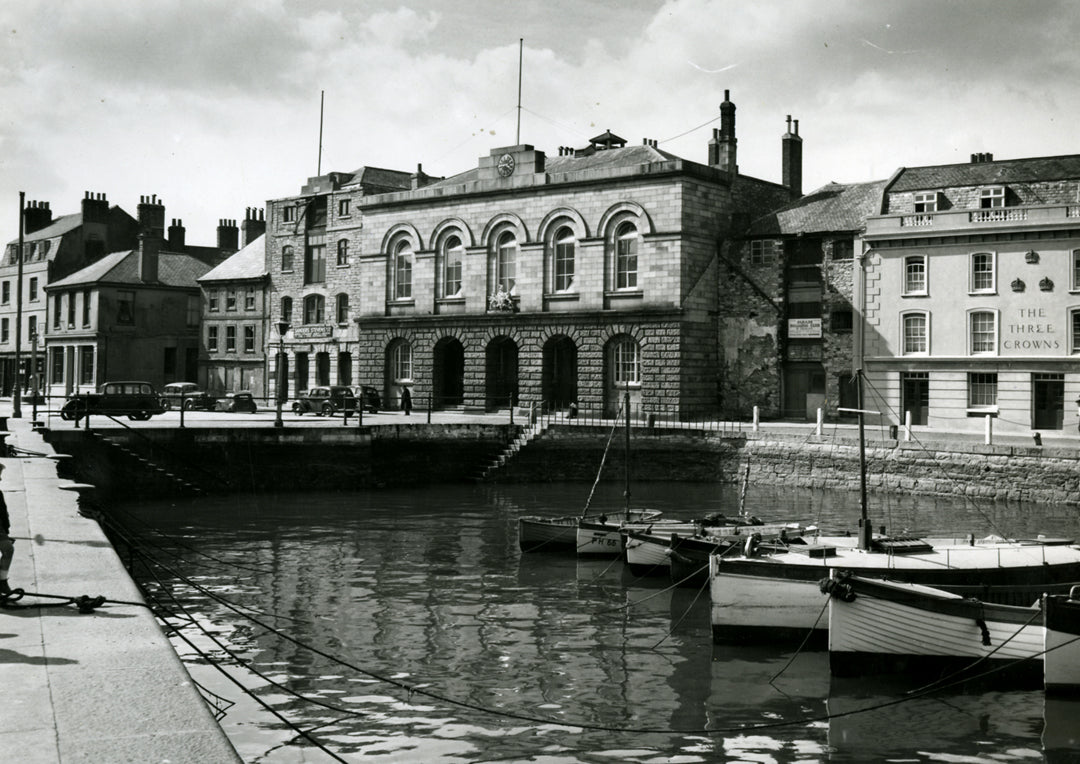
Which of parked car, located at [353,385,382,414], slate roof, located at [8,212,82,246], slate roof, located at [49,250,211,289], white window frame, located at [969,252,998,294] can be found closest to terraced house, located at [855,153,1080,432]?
white window frame, located at [969,252,998,294]

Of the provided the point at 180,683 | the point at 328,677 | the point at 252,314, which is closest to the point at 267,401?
the point at 252,314

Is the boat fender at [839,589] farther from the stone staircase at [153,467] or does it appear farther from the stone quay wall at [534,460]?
the stone staircase at [153,467]

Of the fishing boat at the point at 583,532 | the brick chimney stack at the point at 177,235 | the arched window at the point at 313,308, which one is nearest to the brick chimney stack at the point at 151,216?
the brick chimney stack at the point at 177,235

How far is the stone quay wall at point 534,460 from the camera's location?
3108cm

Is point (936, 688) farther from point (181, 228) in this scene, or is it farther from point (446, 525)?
point (181, 228)

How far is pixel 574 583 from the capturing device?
19.9 m

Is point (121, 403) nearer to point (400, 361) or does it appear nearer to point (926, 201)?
point (400, 361)

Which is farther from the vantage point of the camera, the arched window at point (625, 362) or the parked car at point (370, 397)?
the parked car at point (370, 397)

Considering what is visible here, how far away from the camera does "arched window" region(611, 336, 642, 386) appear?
4466 centimetres

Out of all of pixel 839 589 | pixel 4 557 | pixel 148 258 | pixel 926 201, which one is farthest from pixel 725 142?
pixel 4 557

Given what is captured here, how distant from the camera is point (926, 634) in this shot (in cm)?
1366

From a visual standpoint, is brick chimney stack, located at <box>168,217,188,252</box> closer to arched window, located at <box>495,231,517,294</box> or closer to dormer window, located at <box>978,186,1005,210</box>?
arched window, located at <box>495,231,517,294</box>

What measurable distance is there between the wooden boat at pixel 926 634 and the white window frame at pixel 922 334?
26.7 m

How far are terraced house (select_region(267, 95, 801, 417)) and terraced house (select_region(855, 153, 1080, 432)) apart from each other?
6.59 metres
